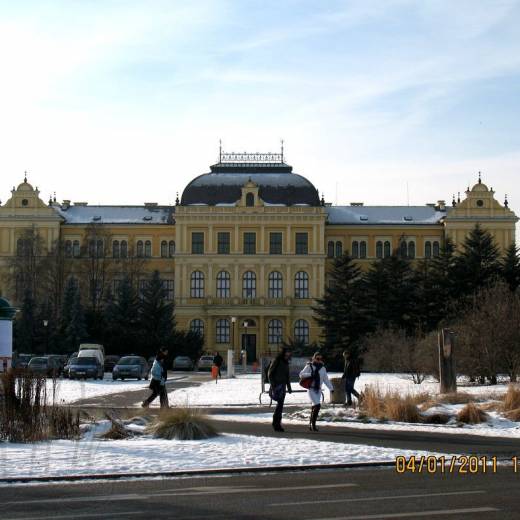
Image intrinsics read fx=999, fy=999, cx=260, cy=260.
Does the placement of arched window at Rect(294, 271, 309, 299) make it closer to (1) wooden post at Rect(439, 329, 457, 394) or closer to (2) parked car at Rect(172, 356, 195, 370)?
(2) parked car at Rect(172, 356, 195, 370)

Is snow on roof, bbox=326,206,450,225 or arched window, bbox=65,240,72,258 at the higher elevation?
snow on roof, bbox=326,206,450,225

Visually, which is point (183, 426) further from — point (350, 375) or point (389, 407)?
point (350, 375)

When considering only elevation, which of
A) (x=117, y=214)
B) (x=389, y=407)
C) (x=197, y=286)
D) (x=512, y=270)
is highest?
(x=117, y=214)

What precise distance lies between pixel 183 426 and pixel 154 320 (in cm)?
5831

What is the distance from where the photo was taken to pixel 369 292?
7162 cm

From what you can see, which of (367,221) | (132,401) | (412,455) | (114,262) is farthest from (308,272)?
(412,455)

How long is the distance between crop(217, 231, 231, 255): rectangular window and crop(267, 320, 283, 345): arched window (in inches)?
307

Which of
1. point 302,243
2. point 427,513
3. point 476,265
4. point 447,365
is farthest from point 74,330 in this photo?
point 427,513

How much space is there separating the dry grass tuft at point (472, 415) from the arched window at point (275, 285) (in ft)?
230

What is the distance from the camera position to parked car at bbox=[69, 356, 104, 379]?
48812 mm

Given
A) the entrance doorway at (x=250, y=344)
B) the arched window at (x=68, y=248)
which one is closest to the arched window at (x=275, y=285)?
the entrance doorway at (x=250, y=344)

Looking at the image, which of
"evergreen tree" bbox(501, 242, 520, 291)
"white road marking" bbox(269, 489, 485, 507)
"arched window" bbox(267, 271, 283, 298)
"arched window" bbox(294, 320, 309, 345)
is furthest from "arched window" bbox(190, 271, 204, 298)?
"white road marking" bbox(269, 489, 485, 507)

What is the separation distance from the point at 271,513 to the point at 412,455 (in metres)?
5.25

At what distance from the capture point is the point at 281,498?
1138 cm
